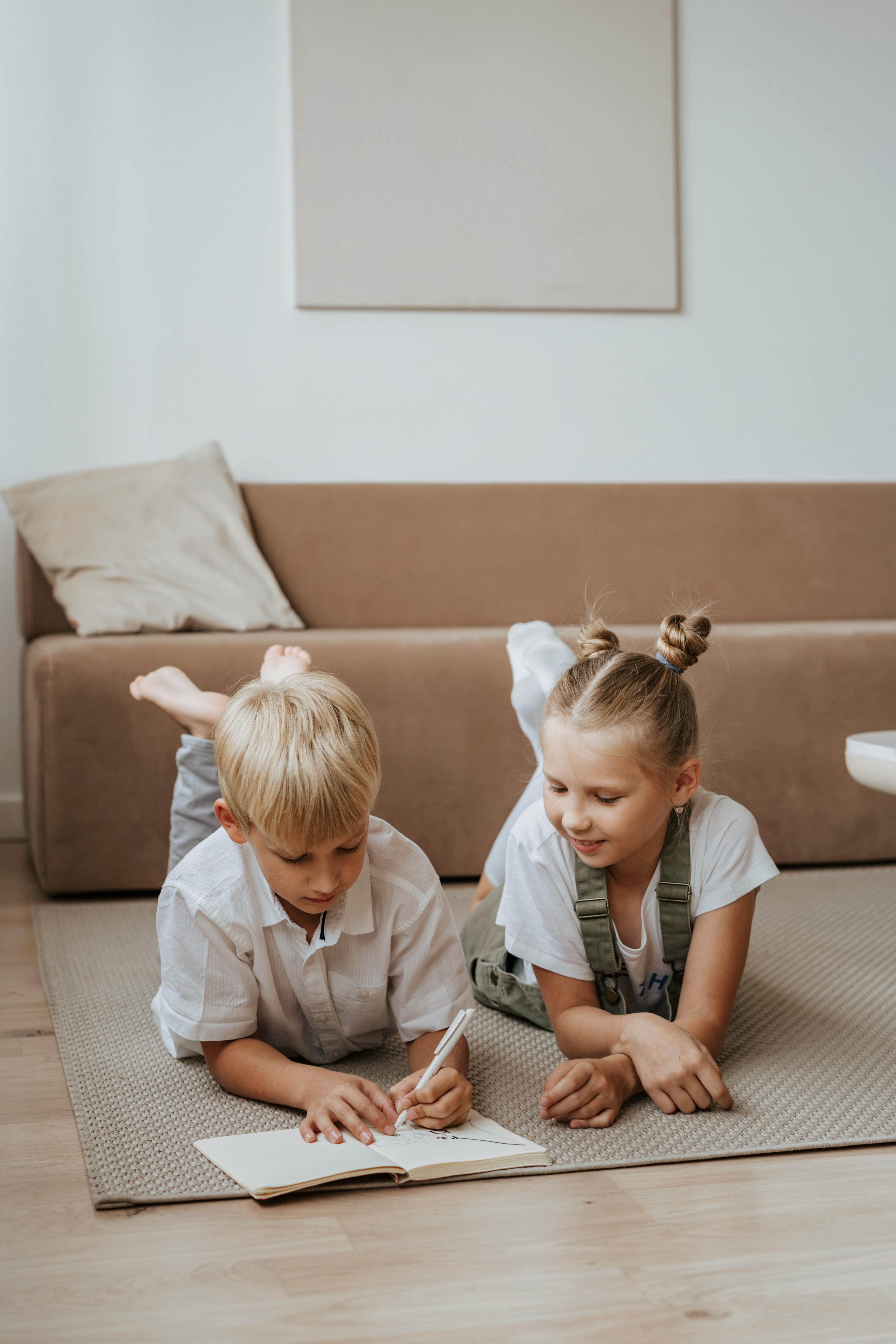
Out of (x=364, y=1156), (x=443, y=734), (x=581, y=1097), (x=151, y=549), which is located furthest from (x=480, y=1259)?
(x=151, y=549)

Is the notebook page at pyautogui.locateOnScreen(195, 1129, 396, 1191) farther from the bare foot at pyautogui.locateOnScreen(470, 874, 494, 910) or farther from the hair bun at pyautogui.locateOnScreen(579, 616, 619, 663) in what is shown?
the bare foot at pyautogui.locateOnScreen(470, 874, 494, 910)

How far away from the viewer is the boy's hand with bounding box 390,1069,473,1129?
1.01 metres

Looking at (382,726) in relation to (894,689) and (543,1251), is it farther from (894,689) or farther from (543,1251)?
(543,1251)

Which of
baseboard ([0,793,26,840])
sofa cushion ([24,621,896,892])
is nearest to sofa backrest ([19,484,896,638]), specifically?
sofa cushion ([24,621,896,892])

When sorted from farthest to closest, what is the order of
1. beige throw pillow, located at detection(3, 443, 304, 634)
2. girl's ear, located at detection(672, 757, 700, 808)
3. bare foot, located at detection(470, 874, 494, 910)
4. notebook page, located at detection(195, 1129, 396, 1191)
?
beige throw pillow, located at detection(3, 443, 304, 634) < bare foot, located at detection(470, 874, 494, 910) < girl's ear, located at detection(672, 757, 700, 808) < notebook page, located at detection(195, 1129, 396, 1191)

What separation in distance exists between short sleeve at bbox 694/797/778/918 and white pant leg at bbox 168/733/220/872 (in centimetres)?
63

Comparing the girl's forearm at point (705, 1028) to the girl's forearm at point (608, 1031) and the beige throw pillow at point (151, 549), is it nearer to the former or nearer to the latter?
the girl's forearm at point (608, 1031)

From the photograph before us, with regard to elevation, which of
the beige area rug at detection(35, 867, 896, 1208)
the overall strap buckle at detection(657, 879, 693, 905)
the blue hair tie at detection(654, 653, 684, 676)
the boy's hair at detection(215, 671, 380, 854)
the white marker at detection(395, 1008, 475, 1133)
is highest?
the blue hair tie at detection(654, 653, 684, 676)

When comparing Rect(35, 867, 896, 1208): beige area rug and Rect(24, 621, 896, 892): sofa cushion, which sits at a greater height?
Rect(24, 621, 896, 892): sofa cushion

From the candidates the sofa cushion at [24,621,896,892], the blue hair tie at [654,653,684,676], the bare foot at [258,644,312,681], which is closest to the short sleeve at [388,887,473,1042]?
the blue hair tie at [654,653,684,676]

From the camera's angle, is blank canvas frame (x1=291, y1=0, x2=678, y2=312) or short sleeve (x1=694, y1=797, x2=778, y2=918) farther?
blank canvas frame (x1=291, y1=0, x2=678, y2=312)

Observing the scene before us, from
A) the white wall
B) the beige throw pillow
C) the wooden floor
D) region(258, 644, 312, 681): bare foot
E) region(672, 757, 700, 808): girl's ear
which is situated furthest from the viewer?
the white wall

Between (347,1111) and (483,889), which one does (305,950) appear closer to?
(347,1111)

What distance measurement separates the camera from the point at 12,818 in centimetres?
252
